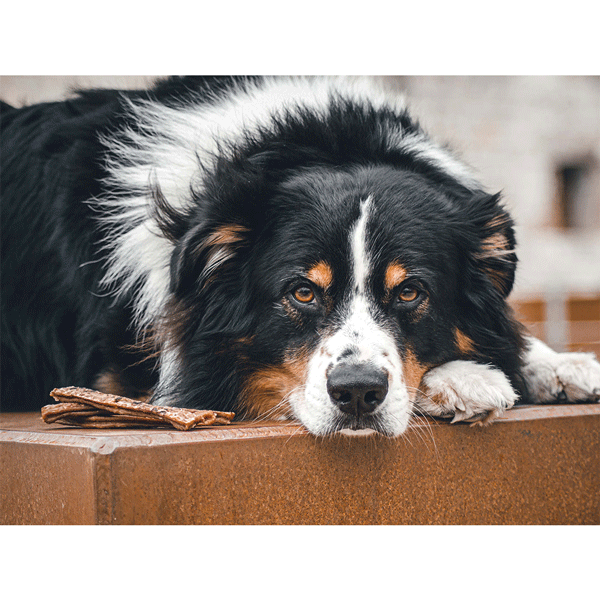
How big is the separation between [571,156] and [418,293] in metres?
12.4

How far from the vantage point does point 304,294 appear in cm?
294

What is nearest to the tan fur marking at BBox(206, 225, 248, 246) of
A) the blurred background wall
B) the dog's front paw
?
the dog's front paw

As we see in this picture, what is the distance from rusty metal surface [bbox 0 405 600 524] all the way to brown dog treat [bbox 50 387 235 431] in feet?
0.27

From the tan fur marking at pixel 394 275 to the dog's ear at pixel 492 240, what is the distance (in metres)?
0.49

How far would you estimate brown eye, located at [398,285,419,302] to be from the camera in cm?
294

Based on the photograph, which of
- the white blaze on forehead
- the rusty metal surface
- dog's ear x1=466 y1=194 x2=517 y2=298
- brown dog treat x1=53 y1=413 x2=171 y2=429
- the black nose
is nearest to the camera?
the rusty metal surface

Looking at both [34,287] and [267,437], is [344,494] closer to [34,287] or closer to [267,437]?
[267,437]

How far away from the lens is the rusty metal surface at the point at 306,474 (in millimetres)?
2357

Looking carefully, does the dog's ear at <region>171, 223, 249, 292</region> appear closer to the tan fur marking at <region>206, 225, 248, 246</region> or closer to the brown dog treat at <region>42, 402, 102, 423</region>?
the tan fur marking at <region>206, 225, 248, 246</region>

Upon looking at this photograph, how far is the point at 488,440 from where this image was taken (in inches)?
115

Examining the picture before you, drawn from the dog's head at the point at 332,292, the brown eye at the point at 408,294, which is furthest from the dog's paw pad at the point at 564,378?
the brown eye at the point at 408,294

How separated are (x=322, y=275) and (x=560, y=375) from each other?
1277 mm

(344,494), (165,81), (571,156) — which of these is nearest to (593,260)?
(571,156)

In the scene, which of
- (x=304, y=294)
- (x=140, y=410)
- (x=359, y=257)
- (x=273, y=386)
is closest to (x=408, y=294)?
(x=359, y=257)
